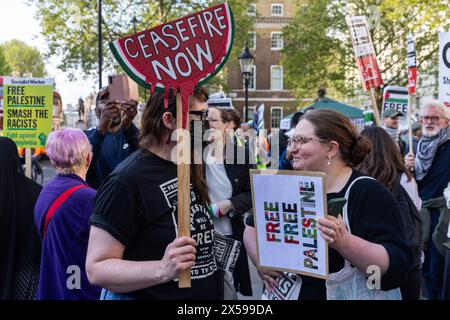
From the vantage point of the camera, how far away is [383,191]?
2568mm

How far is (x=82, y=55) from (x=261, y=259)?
95.6 ft

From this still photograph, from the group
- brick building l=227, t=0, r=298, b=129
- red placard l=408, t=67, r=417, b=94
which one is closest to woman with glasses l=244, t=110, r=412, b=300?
red placard l=408, t=67, r=417, b=94

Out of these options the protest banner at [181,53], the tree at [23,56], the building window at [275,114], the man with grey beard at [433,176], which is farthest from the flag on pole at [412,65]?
the tree at [23,56]

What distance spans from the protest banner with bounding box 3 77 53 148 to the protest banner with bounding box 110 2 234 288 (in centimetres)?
456

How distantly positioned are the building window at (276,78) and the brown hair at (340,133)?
52580 mm

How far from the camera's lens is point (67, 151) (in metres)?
3.69

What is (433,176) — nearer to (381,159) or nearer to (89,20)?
Result: (381,159)

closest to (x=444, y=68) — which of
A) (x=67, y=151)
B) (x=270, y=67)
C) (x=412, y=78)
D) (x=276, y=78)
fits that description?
(x=412, y=78)

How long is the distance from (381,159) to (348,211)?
1607 millimetres

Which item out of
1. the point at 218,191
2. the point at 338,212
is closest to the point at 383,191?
the point at 338,212

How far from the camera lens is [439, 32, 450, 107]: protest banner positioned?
550cm

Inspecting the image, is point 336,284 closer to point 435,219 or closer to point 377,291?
point 377,291

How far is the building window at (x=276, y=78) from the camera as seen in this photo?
180ft

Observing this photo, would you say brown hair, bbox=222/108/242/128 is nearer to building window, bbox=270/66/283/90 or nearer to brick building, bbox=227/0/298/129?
brick building, bbox=227/0/298/129
